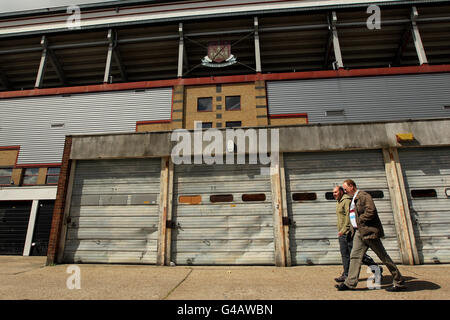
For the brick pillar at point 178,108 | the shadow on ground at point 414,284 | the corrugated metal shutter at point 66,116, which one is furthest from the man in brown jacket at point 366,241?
the corrugated metal shutter at point 66,116

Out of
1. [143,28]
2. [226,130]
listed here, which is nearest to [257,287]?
[226,130]

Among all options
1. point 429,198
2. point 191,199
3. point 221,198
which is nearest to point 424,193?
point 429,198

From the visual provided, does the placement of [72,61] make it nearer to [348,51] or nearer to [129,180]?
[129,180]

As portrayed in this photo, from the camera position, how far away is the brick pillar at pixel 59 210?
6590 mm

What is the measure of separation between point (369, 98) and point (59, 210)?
15711mm

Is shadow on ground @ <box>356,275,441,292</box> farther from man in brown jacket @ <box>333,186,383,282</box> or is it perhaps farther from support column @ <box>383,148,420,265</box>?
support column @ <box>383,148,420,265</box>

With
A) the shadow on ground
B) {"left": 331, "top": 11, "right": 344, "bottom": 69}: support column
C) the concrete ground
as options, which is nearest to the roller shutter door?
the concrete ground

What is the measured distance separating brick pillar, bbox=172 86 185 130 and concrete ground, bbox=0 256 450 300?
9648mm

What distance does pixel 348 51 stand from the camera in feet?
63.8

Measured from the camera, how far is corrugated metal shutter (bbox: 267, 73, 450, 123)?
1298 centimetres

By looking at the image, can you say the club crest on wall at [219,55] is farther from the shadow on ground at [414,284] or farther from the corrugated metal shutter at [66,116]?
the shadow on ground at [414,284]

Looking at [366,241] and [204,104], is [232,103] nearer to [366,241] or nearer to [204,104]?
[204,104]
